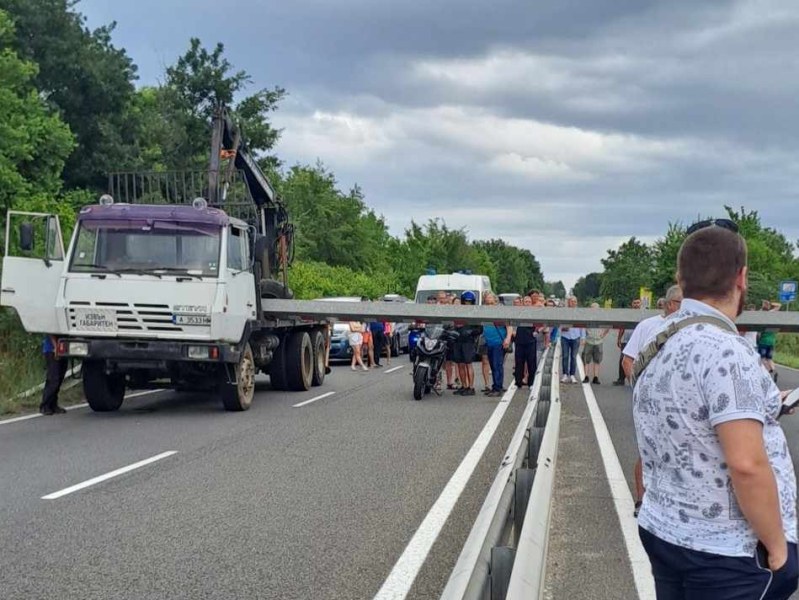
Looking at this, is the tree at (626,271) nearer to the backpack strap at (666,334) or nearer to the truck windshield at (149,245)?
the truck windshield at (149,245)

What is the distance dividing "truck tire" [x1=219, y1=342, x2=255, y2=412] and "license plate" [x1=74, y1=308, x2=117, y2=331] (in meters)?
1.78

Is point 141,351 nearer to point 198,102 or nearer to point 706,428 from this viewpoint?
point 706,428

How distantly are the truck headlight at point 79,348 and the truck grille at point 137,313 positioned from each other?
255 millimetres

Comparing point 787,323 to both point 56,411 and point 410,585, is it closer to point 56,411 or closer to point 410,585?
point 410,585

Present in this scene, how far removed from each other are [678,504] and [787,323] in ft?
37.7

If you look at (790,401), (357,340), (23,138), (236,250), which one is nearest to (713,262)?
(790,401)

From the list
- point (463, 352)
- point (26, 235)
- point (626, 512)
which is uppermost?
point (26, 235)

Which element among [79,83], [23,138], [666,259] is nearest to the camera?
[23,138]

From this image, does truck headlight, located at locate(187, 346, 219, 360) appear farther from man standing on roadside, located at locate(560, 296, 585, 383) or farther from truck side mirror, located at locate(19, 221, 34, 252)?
man standing on roadside, located at locate(560, 296, 585, 383)

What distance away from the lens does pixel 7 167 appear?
93.2 feet

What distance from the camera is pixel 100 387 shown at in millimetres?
13039

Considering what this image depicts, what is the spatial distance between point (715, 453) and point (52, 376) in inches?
463

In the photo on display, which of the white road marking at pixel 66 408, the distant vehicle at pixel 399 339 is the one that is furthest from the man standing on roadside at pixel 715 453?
the distant vehicle at pixel 399 339

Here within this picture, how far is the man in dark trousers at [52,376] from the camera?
1239 cm
